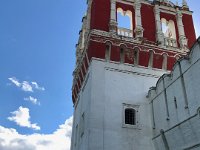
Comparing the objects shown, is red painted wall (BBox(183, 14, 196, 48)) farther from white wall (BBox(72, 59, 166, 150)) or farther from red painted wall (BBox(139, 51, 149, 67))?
white wall (BBox(72, 59, 166, 150))

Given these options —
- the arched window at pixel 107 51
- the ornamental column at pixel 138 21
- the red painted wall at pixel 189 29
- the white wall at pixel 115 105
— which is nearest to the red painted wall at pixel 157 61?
the white wall at pixel 115 105

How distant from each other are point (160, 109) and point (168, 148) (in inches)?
82.0

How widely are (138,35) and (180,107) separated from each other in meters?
6.66

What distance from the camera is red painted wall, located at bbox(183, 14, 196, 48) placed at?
1834 centimetres

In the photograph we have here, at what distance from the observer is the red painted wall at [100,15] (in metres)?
16.6

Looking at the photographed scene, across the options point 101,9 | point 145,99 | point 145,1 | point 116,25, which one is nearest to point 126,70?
point 145,99

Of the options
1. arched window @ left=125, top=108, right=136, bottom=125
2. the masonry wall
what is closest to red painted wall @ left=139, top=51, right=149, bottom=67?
the masonry wall

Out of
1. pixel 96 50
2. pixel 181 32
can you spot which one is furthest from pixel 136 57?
pixel 181 32

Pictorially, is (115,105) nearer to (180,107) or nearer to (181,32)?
(180,107)

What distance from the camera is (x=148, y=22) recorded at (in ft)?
59.7

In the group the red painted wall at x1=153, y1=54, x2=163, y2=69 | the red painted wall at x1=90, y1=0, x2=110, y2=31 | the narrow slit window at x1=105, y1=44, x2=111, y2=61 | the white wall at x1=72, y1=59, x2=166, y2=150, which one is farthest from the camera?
the red painted wall at x1=90, y1=0, x2=110, y2=31

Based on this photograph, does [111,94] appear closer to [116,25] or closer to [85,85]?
[85,85]

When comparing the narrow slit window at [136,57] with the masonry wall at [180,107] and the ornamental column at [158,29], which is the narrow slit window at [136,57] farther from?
the masonry wall at [180,107]

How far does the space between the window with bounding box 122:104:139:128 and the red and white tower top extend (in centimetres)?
286
